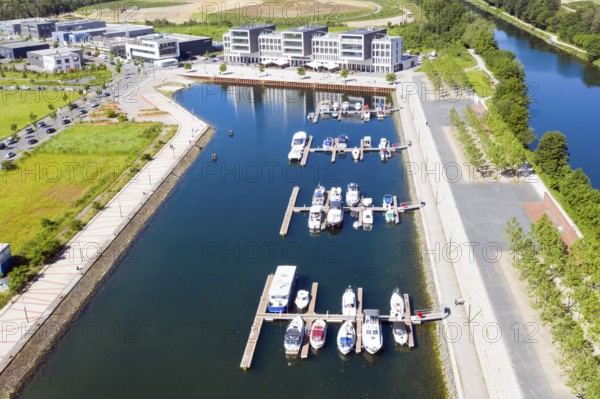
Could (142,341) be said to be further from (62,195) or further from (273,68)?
(273,68)

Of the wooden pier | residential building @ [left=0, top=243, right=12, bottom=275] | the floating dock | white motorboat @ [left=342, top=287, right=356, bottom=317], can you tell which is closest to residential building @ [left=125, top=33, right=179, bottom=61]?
the wooden pier

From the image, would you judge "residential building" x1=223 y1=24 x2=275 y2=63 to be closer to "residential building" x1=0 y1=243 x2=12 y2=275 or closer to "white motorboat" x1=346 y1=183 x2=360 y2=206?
"white motorboat" x1=346 y1=183 x2=360 y2=206

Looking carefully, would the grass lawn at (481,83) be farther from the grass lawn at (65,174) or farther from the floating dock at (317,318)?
the floating dock at (317,318)

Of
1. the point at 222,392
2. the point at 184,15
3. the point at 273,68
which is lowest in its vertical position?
the point at 222,392

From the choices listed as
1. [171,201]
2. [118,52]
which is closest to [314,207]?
[171,201]

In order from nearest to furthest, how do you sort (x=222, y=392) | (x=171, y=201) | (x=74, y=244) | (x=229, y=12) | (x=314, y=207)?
(x=222, y=392) < (x=74, y=244) < (x=314, y=207) < (x=171, y=201) < (x=229, y=12)

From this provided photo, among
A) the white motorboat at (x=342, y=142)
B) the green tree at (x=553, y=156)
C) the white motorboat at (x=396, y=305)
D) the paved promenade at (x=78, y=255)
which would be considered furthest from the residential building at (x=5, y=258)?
the green tree at (x=553, y=156)

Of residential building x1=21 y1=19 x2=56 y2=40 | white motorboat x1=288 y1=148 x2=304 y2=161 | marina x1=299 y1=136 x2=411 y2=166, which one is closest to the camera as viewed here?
white motorboat x1=288 y1=148 x2=304 y2=161
